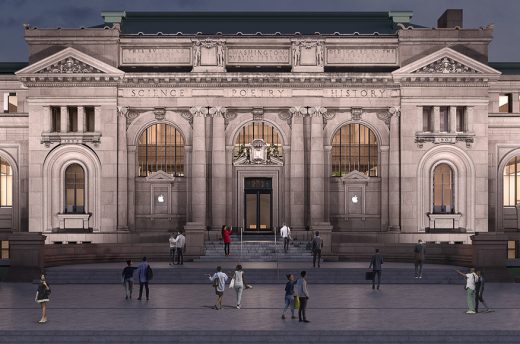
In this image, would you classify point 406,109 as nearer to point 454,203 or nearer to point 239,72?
point 454,203

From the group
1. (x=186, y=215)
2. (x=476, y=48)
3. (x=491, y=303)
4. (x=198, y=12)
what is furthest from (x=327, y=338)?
(x=198, y=12)

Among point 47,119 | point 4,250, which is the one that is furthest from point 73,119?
point 4,250

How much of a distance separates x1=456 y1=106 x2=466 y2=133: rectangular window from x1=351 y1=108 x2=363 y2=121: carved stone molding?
7.01m

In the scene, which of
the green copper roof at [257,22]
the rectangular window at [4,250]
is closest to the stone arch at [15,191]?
the rectangular window at [4,250]

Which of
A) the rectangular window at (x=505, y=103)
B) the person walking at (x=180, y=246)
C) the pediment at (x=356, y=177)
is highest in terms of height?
the rectangular window at (x=505, y=103)

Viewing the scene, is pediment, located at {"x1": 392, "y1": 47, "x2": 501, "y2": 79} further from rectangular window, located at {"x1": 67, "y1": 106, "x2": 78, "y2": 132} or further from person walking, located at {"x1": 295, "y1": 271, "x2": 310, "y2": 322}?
person walking, located at {"x1": 295, "y1": 271, "x2": 310, "y2": 322}

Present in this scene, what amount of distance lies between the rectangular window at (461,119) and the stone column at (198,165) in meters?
18.2

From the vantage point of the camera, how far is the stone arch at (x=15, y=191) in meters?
63.4

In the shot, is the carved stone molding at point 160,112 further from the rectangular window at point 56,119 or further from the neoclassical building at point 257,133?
the rectangular window at point 56,119

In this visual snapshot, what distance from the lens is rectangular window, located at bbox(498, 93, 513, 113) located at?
213 ft

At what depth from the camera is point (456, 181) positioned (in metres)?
60.5

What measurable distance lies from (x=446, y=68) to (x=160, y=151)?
70.0ft

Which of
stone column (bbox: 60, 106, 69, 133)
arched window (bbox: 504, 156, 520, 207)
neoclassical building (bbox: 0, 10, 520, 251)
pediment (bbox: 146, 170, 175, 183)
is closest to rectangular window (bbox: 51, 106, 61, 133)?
neoclassical building (bbox: 0, 10, 520, 251)

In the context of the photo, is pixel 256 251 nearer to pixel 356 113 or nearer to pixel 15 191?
pixel 356 113
